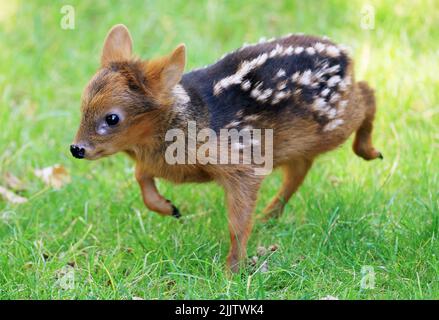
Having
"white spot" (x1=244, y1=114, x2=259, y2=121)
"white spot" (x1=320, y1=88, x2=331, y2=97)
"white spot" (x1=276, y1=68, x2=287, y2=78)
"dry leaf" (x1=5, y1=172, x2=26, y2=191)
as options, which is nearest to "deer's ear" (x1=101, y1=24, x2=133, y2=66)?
"white spot" (x1=244, y1=114, x2=259, y2=121)

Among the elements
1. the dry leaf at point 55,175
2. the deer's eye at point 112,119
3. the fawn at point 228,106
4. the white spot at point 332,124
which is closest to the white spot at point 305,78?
the fawn at point 228,106

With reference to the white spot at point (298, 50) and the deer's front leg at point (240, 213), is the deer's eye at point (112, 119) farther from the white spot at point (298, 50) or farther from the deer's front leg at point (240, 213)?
the white spot at point (298, 50)

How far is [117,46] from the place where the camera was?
5.63 metres

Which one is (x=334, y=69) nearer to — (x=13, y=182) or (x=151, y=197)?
(x=151, y=197)

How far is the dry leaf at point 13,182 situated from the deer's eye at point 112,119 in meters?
1.84

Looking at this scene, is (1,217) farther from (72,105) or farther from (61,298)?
(72,105)

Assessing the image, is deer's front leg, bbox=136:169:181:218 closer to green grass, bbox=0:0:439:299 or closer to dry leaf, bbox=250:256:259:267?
green grass, bbox=0:0:439:299

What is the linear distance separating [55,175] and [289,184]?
1.94 m

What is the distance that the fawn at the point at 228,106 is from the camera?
519cm

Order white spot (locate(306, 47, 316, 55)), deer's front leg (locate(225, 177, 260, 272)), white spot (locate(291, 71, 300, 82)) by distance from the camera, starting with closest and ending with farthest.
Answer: deer's front leg (locate(225, 177, 260, 272))
white spot (locate(291, 71, 300, 82))
white spot (locate(306, 47, 316, 55))

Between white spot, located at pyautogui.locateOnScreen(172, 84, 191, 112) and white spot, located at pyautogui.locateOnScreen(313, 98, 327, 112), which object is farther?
white spot, located at pyautogui.locateOnScreen(313, 98, 327, 112)

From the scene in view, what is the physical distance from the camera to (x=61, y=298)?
4941mm

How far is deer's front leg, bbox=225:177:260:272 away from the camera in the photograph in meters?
5.38
